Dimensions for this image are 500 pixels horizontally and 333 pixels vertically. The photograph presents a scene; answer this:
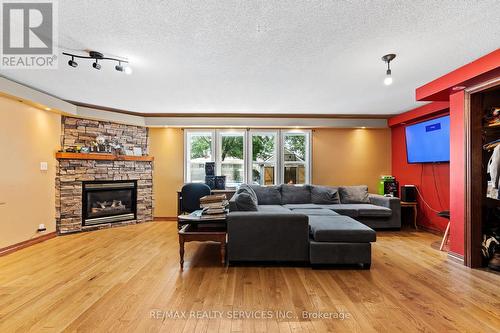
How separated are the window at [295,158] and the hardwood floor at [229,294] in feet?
9.09

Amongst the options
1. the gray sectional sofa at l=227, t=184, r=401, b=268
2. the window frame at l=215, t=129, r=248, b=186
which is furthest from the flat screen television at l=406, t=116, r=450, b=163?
the window frame at l=215, t=129, r=248, b=186

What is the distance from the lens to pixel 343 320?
198cm

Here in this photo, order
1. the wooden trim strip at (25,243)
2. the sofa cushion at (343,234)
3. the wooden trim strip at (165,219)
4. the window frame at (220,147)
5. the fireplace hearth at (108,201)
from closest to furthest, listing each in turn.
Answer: the sofa cushion at (343,234) < the wooden trim strip at (25,243) < the fireplace hearth at (108,201) < the wooden trim strip at (165,219) < the window frame at (220,147)

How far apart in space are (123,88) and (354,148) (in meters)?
5.13

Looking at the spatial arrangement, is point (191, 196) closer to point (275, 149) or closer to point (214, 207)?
point (214, 207)

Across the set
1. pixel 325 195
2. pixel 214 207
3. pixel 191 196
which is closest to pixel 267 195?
pixel 325 195

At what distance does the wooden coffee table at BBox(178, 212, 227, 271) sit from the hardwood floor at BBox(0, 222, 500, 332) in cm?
27

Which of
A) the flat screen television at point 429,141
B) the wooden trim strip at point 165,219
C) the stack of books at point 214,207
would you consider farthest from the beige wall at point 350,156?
the wooden trim strip at point 165,219

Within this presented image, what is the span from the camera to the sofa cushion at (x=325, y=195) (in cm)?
538

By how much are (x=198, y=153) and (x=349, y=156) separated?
12.2ft

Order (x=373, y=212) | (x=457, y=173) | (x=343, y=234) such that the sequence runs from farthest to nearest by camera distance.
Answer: (x=373, y=212) < (x=457, y=173) < (x=343, y=234)

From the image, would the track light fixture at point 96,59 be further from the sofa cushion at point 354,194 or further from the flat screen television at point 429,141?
the flat screen television at point 429,141

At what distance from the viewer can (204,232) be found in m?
3.11

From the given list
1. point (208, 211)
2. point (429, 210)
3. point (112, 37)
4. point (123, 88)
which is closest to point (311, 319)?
point (208, 211)
